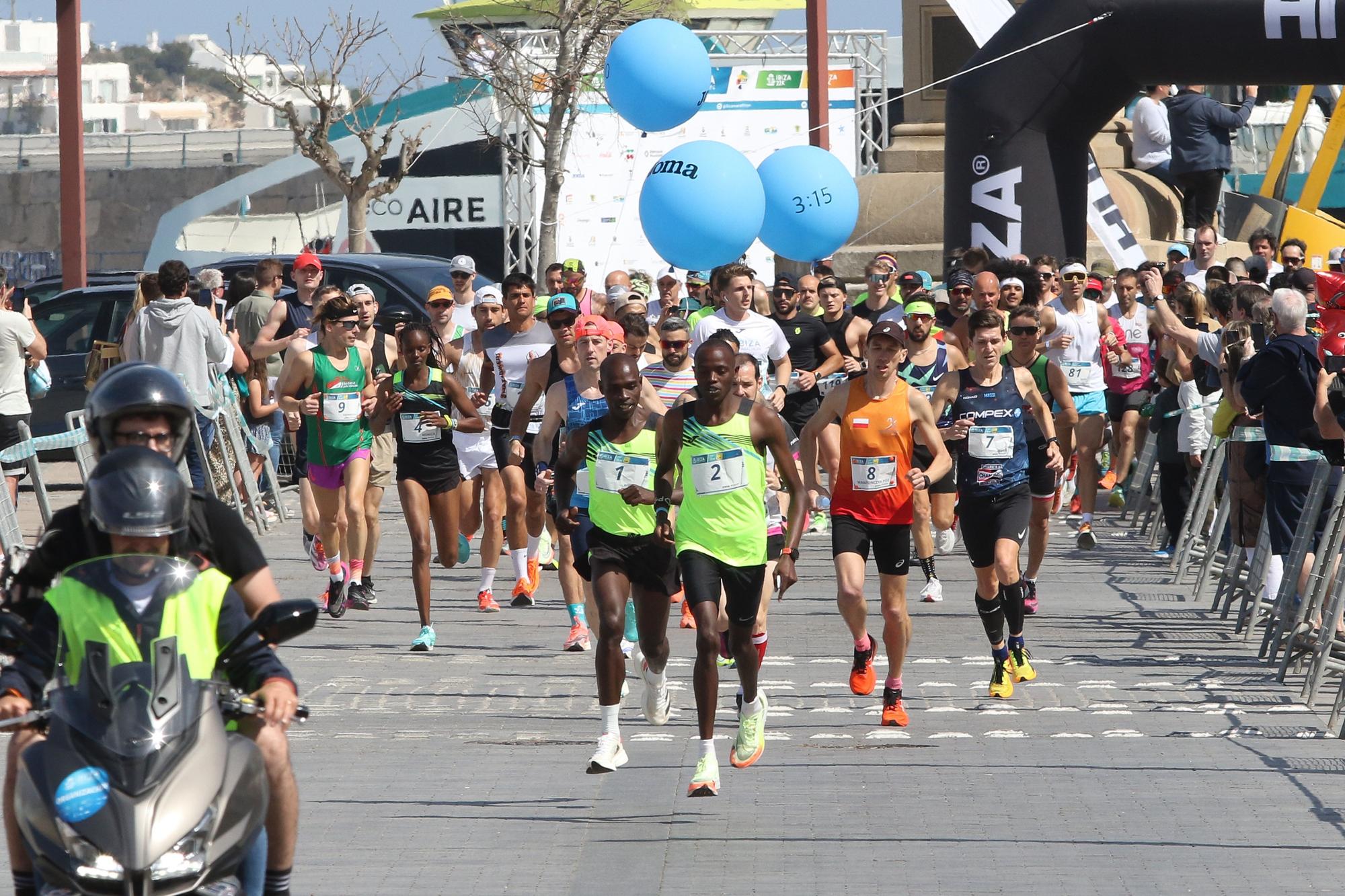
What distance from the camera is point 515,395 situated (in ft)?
40.8

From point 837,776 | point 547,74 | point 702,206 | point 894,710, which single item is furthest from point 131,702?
point 547,74

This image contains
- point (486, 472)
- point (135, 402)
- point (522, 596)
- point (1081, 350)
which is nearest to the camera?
point (135, 402)

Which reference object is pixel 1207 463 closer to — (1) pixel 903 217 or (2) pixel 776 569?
(2) pixel 776 569

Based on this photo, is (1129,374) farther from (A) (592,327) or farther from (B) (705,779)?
(B) (705,779)

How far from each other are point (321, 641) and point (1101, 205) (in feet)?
40.7

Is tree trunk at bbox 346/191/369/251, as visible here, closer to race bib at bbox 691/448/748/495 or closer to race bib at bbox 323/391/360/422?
race bib at bbox 323/391/360/422

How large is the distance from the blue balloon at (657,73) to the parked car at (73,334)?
471 cm

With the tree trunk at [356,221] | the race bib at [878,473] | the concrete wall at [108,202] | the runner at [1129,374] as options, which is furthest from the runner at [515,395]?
the concrete wall at [108,202]

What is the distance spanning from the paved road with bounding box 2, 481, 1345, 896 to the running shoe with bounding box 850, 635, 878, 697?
0.32 ft

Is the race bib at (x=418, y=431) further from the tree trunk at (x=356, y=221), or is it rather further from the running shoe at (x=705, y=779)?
the tree trunk at (x=356, y=221)

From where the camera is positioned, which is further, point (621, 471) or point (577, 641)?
point (577, 641)

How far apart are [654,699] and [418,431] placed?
150 inches

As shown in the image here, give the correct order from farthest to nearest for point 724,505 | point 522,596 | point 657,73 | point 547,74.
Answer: point 547,74
point 657,73
point 522,596
point 724,505

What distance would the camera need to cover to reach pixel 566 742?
8.63 meters
